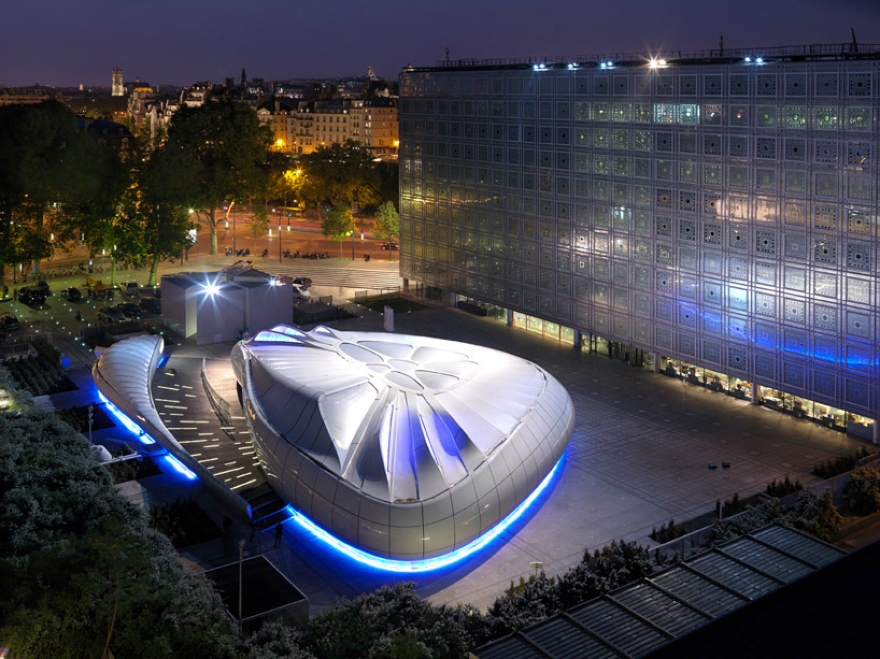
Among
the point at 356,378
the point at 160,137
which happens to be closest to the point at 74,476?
the point at 356,378

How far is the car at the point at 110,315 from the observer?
217 feet

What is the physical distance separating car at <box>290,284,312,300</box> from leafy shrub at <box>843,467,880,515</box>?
1770 inches

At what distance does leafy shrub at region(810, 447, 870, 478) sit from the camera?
40.9m

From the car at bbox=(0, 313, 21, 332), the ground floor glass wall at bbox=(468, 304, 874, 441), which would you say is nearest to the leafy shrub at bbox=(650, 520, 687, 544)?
the ground floor glass wall at bbox=(468, 304, 874, 441)

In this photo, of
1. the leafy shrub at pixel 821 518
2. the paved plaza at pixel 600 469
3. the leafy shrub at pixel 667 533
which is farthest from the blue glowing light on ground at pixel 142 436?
the leafy shrub at pixel 821 518

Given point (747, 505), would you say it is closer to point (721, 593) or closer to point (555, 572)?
point (555, 572)

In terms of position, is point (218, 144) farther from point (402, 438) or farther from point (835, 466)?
point (835, 466)

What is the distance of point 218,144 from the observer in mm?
95812

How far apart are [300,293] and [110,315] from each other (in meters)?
13.9

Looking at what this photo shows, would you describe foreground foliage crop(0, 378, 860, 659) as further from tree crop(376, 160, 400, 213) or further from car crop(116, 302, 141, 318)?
tree crop(376, 160, 400, 213)

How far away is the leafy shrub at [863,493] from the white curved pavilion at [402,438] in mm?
10814

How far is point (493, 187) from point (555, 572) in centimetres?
3516

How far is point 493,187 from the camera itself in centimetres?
6412

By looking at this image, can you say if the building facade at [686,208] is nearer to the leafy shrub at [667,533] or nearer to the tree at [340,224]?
the leafy shrub at [667,533]
